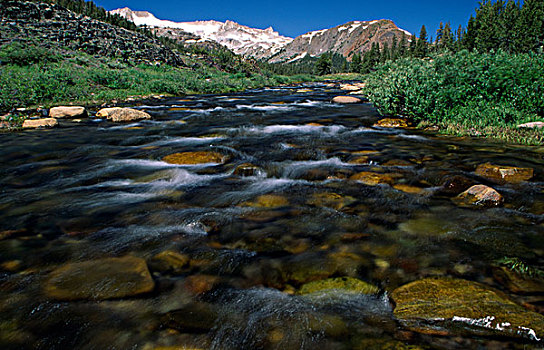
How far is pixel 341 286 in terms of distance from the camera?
3.08 meters

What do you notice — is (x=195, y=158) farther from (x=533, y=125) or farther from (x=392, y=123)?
(x=533, y=125)

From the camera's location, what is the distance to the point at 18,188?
20.2 ft

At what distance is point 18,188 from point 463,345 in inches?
304

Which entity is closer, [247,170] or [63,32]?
[247,170]

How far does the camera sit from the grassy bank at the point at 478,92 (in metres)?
9.62

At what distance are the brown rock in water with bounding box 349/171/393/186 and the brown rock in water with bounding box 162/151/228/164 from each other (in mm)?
3568

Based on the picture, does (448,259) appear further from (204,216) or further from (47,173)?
(47,173)

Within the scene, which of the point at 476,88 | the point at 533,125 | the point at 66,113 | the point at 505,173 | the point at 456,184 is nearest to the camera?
the point at 456,184

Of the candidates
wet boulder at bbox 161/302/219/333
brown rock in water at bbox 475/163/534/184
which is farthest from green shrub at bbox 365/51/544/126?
wet boulder at bbox 161/302/219/333

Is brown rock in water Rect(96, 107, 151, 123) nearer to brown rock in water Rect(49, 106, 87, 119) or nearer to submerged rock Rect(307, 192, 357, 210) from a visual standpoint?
brown rock in water Rect(49, 106, 87, 119)

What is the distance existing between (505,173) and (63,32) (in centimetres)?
5611

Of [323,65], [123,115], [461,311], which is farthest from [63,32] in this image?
[323,65]

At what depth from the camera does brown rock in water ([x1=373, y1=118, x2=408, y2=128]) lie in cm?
1245

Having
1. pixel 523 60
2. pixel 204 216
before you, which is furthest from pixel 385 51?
pixel 204 216
